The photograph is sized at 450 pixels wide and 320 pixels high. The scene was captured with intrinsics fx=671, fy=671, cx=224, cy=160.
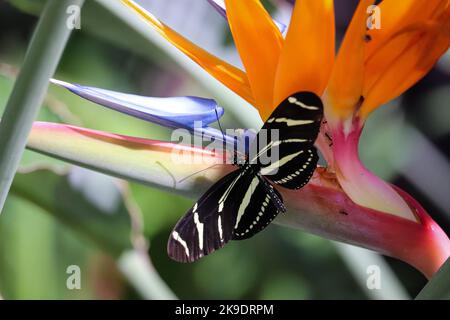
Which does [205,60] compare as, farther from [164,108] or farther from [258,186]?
[258,186]

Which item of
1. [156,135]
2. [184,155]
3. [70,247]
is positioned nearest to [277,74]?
[184,155]

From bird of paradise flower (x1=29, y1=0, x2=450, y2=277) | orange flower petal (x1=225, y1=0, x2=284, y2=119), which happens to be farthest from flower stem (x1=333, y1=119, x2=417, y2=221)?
orange flower petal (x1=225, y1=0, x2=284, y2=119)

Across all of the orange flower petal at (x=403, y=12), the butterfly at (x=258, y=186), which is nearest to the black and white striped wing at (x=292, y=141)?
the butterfly at (x=258, y=186)

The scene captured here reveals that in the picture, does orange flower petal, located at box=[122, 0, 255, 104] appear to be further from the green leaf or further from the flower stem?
the green leaf

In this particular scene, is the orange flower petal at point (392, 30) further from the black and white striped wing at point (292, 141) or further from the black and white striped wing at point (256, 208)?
the black and white striped wing at point (256, 208)
